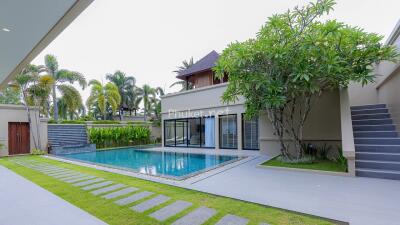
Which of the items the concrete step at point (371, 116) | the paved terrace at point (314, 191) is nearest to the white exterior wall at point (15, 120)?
the paved terrace at point (314, 191)

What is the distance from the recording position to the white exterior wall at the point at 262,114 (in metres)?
9.33

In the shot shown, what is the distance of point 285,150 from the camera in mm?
8633

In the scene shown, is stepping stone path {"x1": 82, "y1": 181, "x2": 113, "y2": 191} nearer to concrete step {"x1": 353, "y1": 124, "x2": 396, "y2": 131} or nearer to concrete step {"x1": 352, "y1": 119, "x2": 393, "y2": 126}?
concrete step {"x1": 353, "y1": 124, "x2": 396, "y2": 131}

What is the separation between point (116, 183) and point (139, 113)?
34.8 m

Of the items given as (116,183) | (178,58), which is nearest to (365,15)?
(116,183)

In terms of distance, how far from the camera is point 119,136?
19.9 m

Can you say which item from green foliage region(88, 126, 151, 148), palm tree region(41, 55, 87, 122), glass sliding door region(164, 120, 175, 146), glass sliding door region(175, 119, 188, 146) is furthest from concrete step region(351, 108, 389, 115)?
palm tree region(41, 55, 87, 122)

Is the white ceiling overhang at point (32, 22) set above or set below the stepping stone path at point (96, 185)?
above

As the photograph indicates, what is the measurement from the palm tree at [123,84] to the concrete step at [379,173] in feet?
106

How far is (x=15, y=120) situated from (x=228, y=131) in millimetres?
14446

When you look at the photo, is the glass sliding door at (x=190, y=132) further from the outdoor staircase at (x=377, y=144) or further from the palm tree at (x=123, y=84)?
the palm tree at (x=123, y=84)

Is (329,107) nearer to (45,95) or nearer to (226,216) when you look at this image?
(226,216)

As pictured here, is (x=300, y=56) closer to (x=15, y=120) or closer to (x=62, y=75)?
(x=15, y=120)

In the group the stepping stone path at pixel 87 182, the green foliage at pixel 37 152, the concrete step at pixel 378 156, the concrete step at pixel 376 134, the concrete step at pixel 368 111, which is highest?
the concrete step at pixel 368 111
